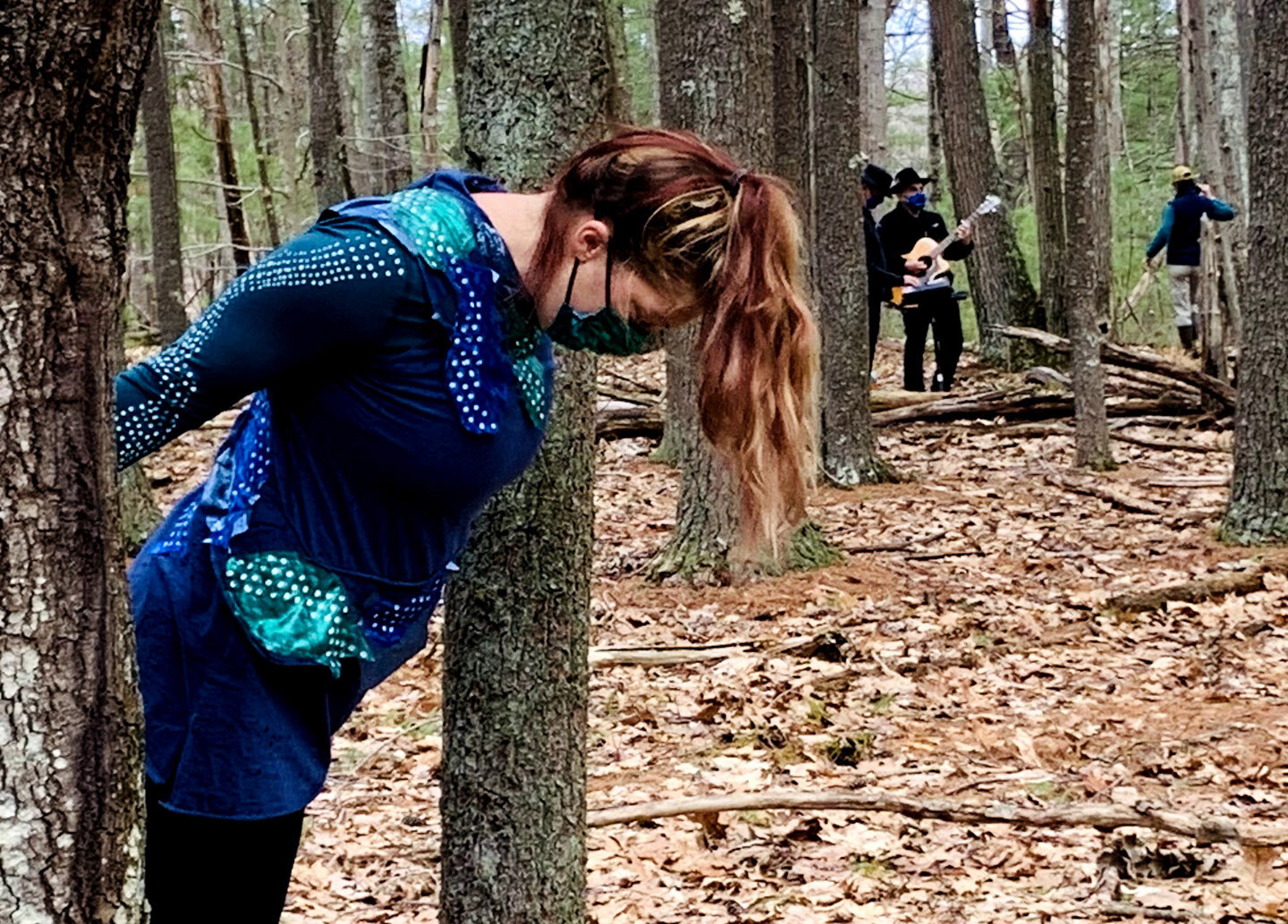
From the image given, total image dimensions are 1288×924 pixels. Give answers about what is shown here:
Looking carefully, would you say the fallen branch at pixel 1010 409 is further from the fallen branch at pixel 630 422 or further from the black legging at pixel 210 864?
the black legging at pixel 210 864

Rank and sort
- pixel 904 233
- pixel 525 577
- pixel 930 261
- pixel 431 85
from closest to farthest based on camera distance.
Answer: pixel 525 577 < pixel 930 261 < pixel 904 233 < pixel 431 85

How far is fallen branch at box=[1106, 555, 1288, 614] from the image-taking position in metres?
6.66

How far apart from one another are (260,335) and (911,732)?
3894 millimetres

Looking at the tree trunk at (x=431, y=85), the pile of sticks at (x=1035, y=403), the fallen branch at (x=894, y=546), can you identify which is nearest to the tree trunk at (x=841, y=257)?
the fallen branch at (x=894, y=546)

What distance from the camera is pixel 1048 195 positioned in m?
14.8

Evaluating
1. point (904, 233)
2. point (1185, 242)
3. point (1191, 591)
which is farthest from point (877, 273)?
point (1191, 591)

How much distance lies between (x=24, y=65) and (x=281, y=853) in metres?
1.33

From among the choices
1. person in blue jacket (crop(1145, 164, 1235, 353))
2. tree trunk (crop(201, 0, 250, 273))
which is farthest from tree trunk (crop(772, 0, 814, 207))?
tree trunk (crop(201, 0, 250, 273))

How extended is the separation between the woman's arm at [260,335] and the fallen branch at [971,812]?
2238 millimetres

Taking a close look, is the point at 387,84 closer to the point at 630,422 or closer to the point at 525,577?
the point at 630,422

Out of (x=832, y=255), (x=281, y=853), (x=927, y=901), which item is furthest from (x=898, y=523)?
(x=281, y=853)

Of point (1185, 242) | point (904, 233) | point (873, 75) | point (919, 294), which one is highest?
point (873, 75)

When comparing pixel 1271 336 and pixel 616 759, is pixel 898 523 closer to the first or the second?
pixel 1271 336

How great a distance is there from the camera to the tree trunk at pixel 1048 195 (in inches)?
567
